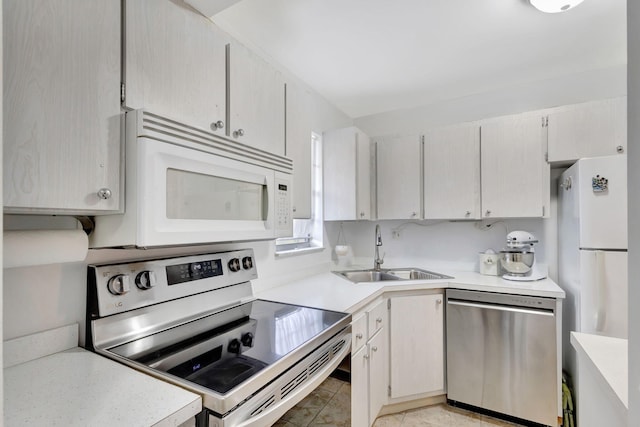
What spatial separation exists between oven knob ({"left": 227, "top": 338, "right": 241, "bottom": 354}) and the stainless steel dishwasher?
1.59 metres

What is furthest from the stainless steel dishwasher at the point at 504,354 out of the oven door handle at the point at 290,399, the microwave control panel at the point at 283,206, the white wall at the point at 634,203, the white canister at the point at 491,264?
the white wall at the point at 634,203

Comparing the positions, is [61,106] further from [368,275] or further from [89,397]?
[368,275]

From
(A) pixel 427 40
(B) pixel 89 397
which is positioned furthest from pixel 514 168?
(B) pixel 89 397

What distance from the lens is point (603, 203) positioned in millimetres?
1771

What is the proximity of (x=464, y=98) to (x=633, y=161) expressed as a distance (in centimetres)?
252

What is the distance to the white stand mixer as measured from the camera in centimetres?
219

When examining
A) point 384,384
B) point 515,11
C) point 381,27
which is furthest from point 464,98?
point 384,384

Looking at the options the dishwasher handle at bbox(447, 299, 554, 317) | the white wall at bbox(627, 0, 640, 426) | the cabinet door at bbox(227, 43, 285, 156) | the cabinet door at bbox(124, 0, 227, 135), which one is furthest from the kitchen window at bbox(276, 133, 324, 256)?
the white wall at bbox(627, 0, 640, 426)

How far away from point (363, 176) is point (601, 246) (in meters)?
1.61

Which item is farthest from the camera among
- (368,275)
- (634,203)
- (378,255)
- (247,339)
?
(378,255)

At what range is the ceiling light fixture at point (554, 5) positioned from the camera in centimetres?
152

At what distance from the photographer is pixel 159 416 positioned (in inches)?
27.0

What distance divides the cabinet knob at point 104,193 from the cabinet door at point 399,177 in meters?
2.19

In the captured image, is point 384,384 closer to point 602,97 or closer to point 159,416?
point 159,416
